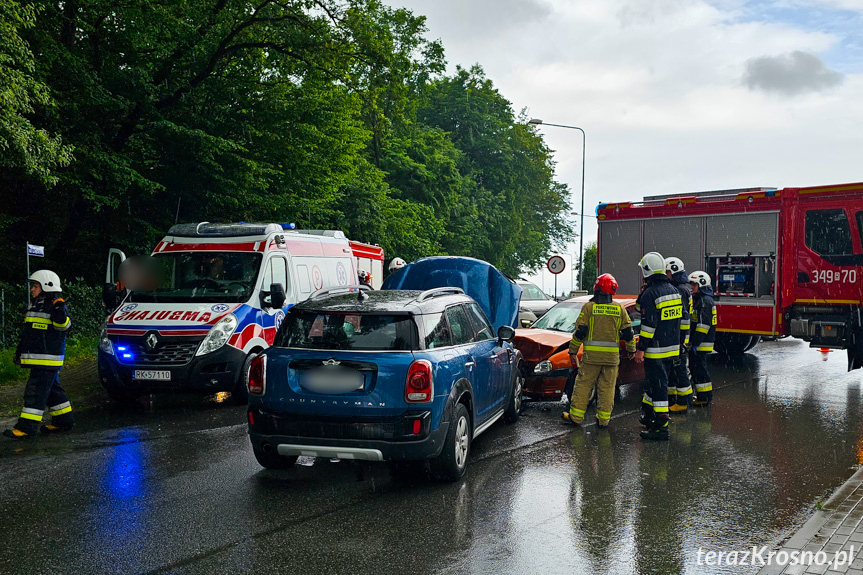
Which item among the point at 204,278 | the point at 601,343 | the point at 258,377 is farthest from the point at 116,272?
the point at 601,343

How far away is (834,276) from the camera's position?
41.1 feet

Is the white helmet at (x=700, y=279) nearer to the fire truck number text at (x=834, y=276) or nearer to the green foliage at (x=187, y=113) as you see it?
the fire truck number text at (x=834, y=276)

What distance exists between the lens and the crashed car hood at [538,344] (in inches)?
391

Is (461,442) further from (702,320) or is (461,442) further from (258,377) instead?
(702,320)

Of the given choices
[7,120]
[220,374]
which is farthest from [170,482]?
[7,120]

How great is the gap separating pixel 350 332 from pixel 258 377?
818mm

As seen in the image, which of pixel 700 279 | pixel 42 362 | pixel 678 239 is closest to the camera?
pixel 42 362

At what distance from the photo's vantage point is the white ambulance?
9641 millimetres

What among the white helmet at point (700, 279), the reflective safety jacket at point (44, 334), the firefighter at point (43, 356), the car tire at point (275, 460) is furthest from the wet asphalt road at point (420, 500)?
the white helmet at point (700, 279)

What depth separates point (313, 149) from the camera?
19.4m

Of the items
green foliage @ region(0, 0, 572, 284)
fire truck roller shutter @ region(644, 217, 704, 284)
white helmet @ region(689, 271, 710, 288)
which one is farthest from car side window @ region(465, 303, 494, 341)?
green foliage @ region(0, 0, 572, 284)

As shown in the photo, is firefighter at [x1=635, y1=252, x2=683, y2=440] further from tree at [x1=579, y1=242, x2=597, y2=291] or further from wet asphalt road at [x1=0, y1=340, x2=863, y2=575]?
tree at [x1=579, y1=242, x2=597, y2=291]

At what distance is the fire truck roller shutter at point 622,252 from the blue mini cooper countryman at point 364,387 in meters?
9.26

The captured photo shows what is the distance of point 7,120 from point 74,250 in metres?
8.72
